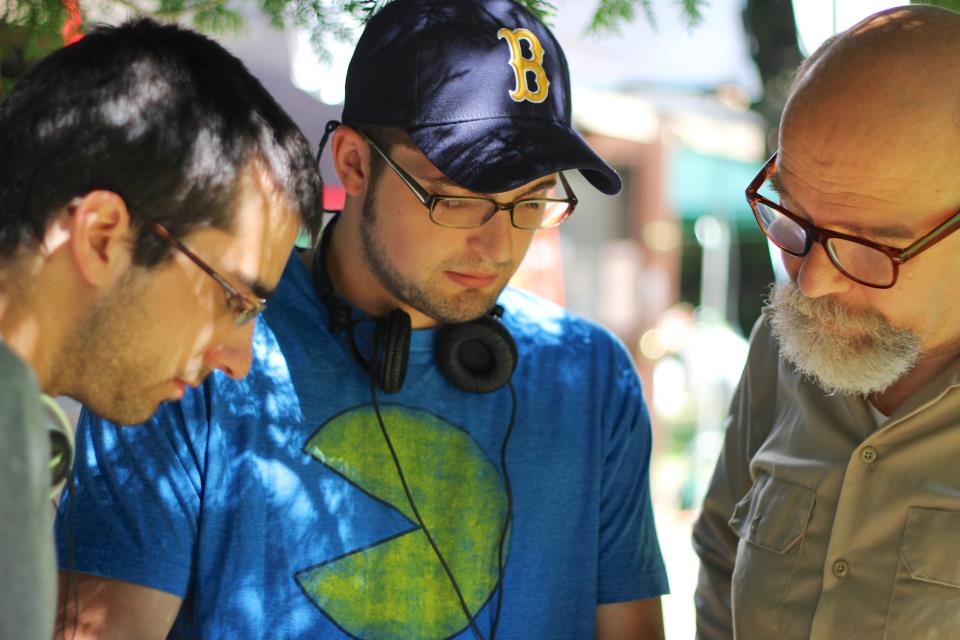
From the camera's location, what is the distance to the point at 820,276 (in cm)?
216

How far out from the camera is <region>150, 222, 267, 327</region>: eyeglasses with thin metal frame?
159cm

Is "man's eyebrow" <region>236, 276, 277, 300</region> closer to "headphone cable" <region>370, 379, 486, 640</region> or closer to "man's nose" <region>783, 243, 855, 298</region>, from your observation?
"headphone cable" <region>370, 379, 486, 640</region>

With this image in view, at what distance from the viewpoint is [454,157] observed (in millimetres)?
2318

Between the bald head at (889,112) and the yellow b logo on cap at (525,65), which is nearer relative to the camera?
the bald head at (889,112)

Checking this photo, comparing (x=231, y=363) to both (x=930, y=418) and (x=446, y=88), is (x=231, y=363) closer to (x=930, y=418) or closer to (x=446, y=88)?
(x=446, y=88)

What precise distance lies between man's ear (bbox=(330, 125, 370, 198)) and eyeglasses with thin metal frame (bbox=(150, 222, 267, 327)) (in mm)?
802

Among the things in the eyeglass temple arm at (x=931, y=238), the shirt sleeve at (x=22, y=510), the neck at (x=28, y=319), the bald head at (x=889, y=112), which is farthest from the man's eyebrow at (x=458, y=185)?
the shirt sleeve at (x=22, y=510)

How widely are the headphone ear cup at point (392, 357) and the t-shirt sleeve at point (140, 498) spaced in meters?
0.36

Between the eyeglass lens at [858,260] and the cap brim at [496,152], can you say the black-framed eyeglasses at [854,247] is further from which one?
the cap brim at [496,152]

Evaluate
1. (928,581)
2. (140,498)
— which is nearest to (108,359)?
(140,498)

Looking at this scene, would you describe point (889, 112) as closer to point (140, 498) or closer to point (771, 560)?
point (771, 560)

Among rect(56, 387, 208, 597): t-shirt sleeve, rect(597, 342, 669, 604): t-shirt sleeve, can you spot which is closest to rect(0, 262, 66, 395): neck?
rect(56, 387, 208, 597): t-shirt sleeve

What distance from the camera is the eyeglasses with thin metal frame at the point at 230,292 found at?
5.21ft

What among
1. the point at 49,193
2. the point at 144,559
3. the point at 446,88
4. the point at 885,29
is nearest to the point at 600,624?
the point at 144,559
